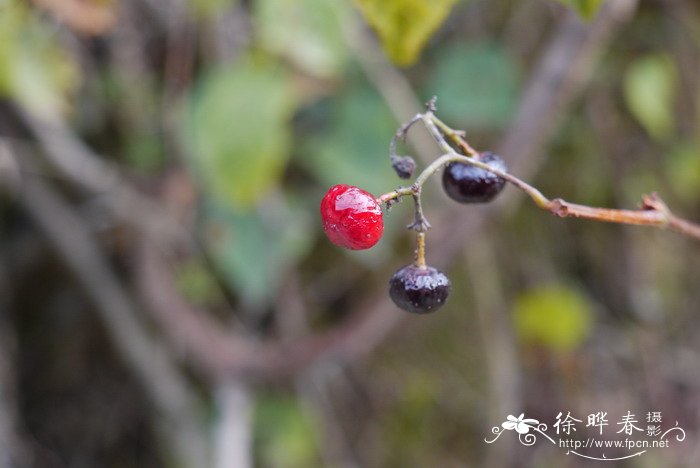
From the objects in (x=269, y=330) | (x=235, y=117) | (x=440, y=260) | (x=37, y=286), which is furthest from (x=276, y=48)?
(x=37, y=286)

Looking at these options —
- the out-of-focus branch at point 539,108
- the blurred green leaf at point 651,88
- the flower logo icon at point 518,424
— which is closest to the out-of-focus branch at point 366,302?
the out-of-focus branch at point 539,108

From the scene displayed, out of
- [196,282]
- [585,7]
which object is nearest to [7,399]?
[196,282]

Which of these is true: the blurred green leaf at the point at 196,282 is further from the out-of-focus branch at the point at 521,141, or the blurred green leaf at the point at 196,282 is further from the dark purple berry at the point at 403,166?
the dark purple berry at the point at 403,166

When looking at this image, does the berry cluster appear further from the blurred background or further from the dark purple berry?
the blurred background

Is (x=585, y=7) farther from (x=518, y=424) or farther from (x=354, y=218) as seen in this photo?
(x=518, y=424)

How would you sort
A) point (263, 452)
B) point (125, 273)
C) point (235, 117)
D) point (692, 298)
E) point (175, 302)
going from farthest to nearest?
1. point (692, 298)
2. point (125, 273)
3. point (263, 452)
4. point (175, 302)
5. point (235, 117)

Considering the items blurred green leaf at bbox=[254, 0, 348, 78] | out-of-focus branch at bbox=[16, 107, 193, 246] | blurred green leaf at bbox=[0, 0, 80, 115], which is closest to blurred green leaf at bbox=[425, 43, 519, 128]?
blurred green leaf at bbox=[254, 0, 348, 78]

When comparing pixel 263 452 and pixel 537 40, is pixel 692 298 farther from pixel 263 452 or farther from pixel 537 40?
pixel 263 452
